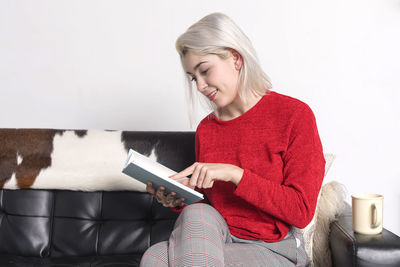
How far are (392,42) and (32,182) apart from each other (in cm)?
168

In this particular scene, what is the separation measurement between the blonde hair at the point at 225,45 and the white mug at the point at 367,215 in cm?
44

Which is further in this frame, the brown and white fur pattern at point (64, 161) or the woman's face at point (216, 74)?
the brown and white fur pattern at point (64, 161)

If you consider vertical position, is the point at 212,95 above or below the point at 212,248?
above

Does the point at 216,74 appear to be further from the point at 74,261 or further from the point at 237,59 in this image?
the point at 74,261

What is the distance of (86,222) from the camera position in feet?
5.35

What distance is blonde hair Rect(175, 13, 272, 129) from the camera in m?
1.25

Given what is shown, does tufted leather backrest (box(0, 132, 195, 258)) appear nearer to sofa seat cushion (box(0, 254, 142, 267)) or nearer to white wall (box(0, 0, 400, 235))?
sofa seat cushion (box(0, 254, 142, 267))

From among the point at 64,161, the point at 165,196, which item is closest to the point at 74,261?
the point at 64,161

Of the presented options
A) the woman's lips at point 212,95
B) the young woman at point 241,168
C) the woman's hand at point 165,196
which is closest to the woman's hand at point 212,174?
the young woman at point 241,168

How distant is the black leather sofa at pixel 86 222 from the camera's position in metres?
1.59

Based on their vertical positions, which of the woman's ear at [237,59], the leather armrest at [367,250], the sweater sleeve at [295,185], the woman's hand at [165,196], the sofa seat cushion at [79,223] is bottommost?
the sofa seat cushion at [79,223]

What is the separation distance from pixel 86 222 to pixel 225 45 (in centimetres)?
88

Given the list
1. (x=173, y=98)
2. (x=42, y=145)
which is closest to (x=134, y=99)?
(x=173, y=98)

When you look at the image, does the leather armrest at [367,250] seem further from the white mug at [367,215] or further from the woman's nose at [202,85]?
the woman's nose at [202,85]
